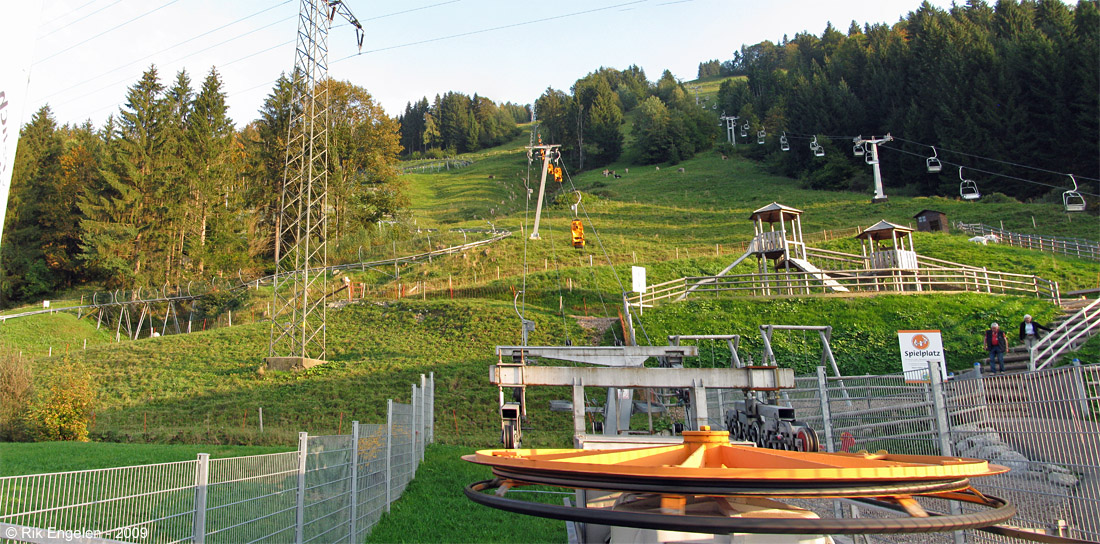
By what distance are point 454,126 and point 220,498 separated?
154546 mm

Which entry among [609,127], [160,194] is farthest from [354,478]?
[609,127]

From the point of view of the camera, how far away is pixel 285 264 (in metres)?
53.8

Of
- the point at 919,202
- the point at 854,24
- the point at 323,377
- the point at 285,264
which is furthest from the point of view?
the point at 854,24

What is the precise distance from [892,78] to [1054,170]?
25.3m

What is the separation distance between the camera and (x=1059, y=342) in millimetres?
21219

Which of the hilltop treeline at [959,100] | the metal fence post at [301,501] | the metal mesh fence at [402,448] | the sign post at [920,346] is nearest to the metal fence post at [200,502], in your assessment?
the metal fence post at [301,501]

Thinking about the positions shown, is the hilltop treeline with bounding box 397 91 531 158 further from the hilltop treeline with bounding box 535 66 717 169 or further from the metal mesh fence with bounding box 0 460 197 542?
the metal mesh fence with bounding box 0 460 197 542

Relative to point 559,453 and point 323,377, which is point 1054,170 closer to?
point 323,377

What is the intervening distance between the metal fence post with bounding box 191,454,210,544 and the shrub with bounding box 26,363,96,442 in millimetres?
21408

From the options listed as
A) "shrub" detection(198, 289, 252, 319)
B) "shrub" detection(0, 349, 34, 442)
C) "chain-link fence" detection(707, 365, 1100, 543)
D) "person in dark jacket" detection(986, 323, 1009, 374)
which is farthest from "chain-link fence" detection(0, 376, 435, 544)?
"shrub" detection(198, 289, 252, 319)

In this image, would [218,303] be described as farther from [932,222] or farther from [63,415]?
[932,222]

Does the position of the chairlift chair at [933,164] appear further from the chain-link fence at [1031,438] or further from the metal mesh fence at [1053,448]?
the metal mesh fence at [1053,448]

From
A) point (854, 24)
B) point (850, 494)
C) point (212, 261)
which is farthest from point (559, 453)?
point (854, 24)

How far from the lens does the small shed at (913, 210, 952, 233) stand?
158 feet
